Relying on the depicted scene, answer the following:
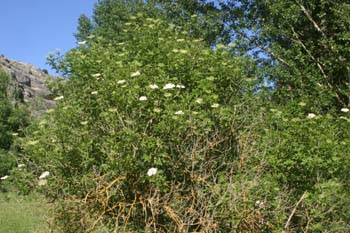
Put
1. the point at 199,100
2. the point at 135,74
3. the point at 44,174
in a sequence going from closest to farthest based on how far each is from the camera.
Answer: the point at 199,100
the point at 135,74
the point at 44,174

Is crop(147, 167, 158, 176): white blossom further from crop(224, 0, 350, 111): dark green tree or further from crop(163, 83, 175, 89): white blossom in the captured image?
crop(224, 0, 350, 111): dark green tree

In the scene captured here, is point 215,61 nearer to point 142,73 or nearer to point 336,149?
point 142,73

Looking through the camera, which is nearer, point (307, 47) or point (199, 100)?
point (199, 100)

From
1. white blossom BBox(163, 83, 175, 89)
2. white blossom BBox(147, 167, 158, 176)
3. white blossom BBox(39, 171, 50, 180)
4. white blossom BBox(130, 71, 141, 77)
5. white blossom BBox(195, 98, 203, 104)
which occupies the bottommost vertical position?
white blossom BBox(147, 167, 158, 176)

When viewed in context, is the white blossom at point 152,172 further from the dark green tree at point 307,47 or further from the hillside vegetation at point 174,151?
the dark green tree at point 307,47

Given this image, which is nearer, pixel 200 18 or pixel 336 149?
pixel 336 149

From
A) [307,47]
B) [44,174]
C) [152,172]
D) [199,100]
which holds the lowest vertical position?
[152,172]

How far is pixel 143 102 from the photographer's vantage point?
3.73 metres

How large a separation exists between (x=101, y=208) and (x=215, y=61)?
143 cm

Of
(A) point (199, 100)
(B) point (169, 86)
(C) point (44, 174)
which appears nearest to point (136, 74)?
(B) point (169, 86)

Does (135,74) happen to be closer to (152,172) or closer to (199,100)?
(199,100)

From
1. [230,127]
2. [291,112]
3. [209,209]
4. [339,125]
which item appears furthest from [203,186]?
[339,125]

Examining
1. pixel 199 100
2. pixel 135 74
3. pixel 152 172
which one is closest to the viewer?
pixel 152 172

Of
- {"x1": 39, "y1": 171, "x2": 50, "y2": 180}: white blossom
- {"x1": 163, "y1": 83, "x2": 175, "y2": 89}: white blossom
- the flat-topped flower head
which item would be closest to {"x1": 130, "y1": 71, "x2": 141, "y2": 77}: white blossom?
the flat-topped flower head
